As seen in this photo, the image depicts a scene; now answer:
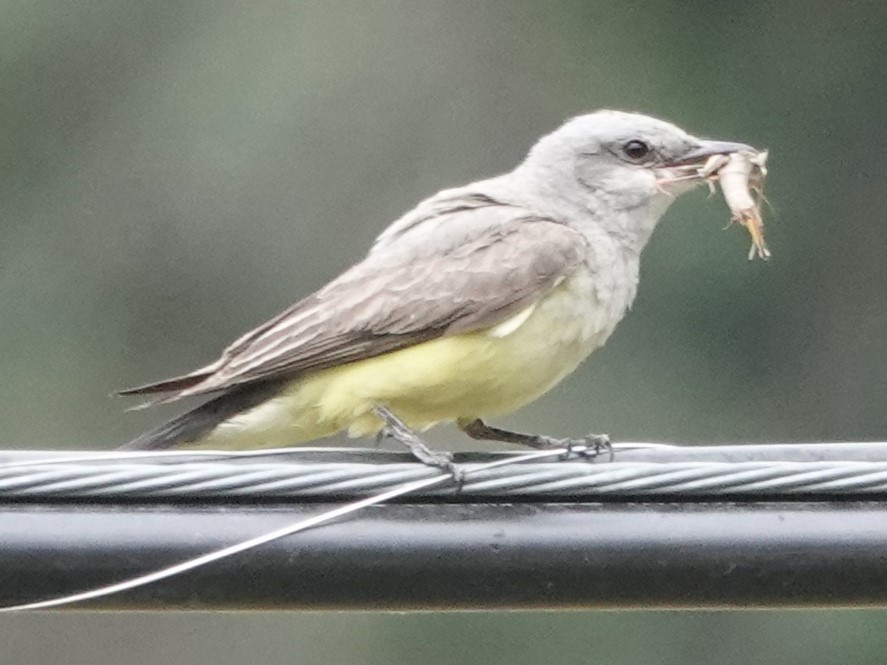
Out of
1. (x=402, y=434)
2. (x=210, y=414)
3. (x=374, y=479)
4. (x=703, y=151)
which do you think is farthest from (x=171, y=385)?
(x=703, y=151)

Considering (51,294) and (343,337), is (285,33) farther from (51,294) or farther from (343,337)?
(343,337)

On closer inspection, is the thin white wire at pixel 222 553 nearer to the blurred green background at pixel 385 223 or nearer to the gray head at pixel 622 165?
the gray head at pixel 622 165

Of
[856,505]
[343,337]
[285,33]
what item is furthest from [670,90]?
[856,505]

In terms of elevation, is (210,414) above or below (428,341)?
below

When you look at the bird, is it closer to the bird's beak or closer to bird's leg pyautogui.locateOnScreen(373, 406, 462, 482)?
bird's leg pyautogui.locateOnScreen(373, 406, 462, 482)

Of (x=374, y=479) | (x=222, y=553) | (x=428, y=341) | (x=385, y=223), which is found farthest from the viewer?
(x=385, y=223)

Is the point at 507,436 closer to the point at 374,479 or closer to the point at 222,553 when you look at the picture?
the point at 374,479
